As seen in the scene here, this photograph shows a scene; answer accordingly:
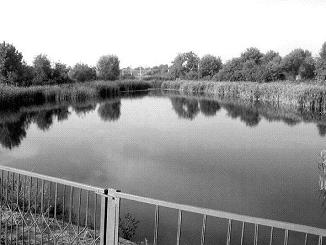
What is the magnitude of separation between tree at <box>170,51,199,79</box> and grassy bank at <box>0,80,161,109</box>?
26.5m

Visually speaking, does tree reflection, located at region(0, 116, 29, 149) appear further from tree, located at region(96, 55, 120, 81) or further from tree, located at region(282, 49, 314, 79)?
tree, located at region(282, 49, 314, 79)

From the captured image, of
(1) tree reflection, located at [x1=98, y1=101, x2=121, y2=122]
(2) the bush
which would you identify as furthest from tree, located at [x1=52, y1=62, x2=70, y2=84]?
(1) tree reflection, located at [x1=98, y1=101, x2=121, y2=122]

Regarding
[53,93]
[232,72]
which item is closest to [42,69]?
[53,93]

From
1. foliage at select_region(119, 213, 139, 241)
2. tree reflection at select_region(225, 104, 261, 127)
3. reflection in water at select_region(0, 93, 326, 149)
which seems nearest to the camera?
foliage at select_region(119, 213, 139, 241)

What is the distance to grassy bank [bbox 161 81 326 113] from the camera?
100ft

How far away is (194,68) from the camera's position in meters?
80.4

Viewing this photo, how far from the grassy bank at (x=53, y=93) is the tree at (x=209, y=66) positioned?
955 inches

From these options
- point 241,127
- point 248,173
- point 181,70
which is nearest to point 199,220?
point 248,173

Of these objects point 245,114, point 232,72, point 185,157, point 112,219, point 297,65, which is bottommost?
point 185,157

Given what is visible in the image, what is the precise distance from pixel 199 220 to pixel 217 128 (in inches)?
590

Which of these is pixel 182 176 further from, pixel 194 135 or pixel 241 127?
pixel 241 127

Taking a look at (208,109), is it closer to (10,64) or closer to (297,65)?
(10,64)

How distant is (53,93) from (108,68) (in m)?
27.1

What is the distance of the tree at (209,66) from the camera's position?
7494 cm
